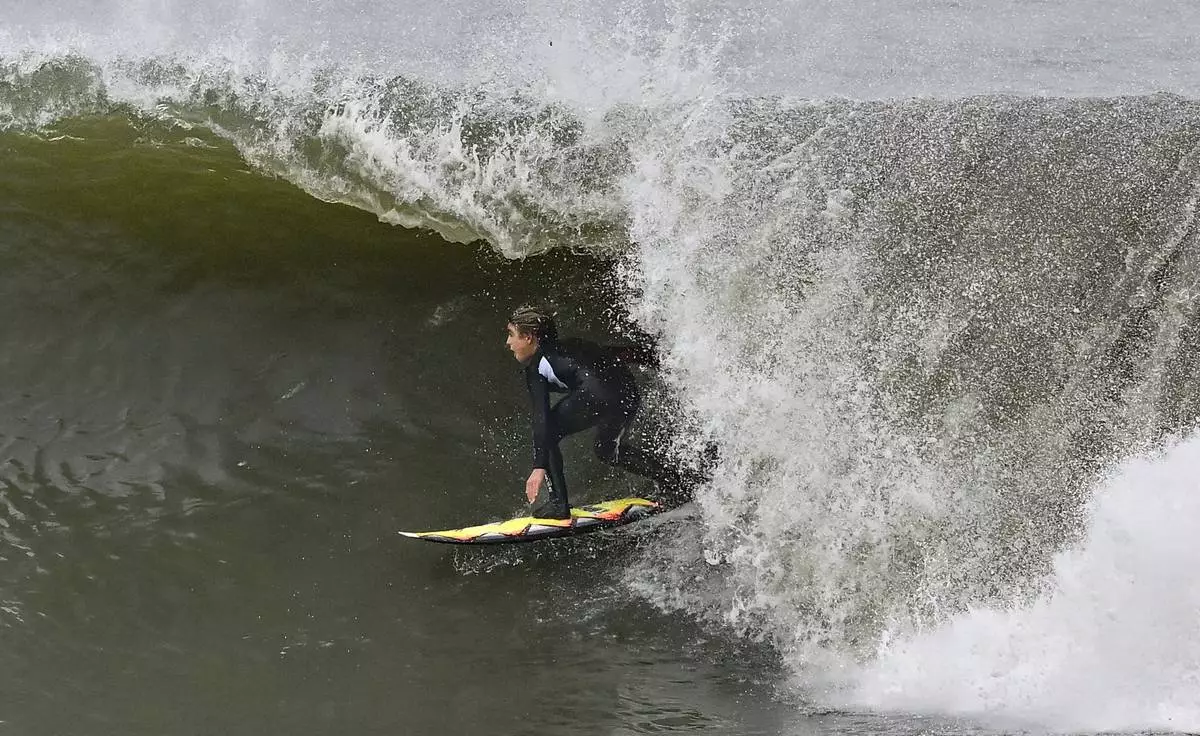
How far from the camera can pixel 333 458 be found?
560cm

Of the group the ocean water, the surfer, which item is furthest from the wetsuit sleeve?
the ocean water

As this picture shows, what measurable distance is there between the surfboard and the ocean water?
0.18 meters

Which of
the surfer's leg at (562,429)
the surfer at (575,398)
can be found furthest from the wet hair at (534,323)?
the surfer's leg at (562,429)

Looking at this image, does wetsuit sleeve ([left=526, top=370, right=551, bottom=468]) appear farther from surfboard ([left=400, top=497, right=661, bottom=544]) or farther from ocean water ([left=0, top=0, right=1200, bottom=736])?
ocean water ([left=0, top=0, right=1200, bottom=736])

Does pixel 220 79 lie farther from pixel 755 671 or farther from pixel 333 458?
pixel 755 671

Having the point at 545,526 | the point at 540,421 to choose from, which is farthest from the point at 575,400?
the point at 545,526

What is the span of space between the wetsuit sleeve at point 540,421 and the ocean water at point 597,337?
0.65 m

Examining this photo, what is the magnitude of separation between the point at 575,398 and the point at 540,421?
28 cm

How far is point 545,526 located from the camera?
5.00 m

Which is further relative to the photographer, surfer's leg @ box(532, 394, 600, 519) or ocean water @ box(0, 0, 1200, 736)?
surfer's leg @ box(532, 394, 600, 519)

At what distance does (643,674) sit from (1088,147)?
3780 mm

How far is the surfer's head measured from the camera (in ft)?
16.2

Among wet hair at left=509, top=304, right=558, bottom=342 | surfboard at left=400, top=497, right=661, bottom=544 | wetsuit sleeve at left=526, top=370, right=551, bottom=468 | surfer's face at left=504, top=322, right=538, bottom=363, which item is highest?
wet hair at left=509, top=304, right=558, bottom=342

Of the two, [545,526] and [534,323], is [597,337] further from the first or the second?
[545,526]
